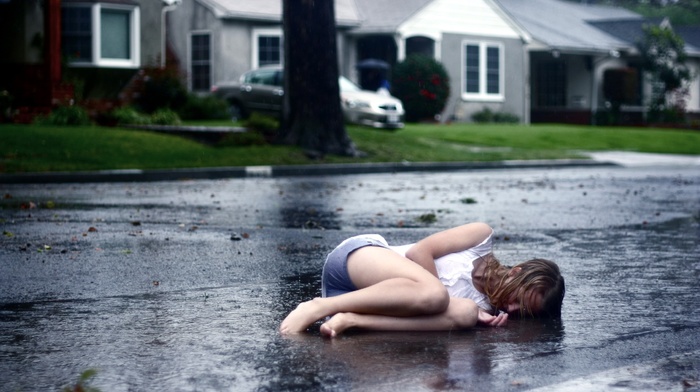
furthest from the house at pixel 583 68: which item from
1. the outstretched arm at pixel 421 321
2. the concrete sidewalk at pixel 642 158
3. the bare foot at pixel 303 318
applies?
the bare foot at pixel 303 318

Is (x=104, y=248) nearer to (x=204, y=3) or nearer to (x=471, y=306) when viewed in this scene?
(x=471, y=306)

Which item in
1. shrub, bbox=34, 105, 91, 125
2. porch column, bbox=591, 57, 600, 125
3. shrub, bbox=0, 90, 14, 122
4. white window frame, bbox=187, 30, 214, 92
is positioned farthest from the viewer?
porch column, bbox=591, 57, 600, 125

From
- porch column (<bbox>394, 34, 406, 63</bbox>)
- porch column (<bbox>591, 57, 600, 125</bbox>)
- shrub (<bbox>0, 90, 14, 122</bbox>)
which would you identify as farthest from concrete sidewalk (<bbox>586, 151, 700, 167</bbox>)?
porch column (<bbox>591, 57, 600, 125</bbox>)

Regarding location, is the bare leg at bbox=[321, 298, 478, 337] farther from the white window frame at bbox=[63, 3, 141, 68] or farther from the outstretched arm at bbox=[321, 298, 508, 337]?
the white window frame at bbox=[63, 3, 141, 68]

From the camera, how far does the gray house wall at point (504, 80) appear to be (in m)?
38.1

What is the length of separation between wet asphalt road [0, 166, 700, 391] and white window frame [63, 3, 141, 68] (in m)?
16.0

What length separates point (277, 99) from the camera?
101 feet

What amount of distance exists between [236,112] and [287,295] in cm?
2633

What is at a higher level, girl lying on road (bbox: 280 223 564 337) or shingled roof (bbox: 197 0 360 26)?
shingled roof (bbox: 197 0 360 26)

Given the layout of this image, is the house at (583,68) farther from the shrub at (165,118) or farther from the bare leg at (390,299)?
the bare leg at (390,299)

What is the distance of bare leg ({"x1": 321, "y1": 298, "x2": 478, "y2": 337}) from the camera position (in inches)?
189

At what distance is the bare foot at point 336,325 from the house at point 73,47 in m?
20.3

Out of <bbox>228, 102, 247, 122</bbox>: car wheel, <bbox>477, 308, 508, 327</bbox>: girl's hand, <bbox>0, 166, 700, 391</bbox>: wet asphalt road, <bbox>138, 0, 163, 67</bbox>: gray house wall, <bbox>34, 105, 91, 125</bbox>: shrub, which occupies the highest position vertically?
<bbox>138, 0, 163, 67</bbox>: gray house wall

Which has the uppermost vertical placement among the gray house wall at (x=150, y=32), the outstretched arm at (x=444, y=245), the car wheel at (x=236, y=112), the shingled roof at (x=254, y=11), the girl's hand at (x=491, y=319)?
the shingled roof at (x=254, y=11)
